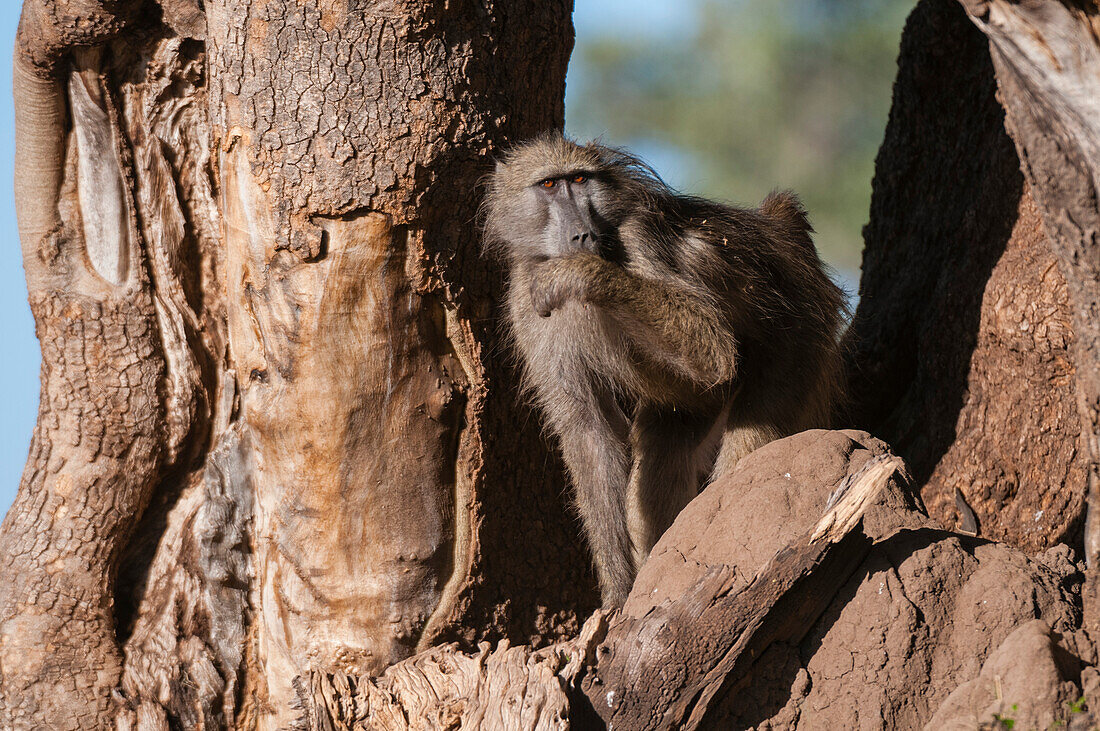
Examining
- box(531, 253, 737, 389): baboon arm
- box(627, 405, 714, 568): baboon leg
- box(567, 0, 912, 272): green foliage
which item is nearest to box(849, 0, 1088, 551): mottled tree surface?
box(627, 405, 714, 568): baboon leg

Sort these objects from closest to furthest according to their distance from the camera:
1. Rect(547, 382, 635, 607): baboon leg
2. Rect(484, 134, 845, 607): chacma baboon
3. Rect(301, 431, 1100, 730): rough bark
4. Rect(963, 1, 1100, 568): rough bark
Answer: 1. Rect(963, 1, 1100, 568): rough bark
2. Rect(301, 431, 1100, 730): rough bark
3. Rect(484, 134, 845, 607): chacma baboon
4. Rect(547, 382, 635, 607): baboon leg

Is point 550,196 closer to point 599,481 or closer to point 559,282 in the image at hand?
point 559,282

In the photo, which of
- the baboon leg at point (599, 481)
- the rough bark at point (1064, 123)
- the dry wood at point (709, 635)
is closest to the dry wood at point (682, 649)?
the dry wood at point (709, 635)

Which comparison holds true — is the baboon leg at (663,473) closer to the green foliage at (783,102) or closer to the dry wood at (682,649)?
the dry wood at (682,649)

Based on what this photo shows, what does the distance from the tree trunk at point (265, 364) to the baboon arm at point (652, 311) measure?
423 mm

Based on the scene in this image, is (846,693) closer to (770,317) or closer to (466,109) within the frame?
(770,317)

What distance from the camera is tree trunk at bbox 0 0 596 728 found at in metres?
3.23

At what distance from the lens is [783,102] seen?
13.2m

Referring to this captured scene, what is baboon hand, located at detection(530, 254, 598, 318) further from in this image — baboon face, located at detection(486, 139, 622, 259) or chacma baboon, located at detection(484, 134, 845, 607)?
baboon face, located at detection(486, 139, 622, 259)

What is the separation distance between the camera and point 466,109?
337 cm

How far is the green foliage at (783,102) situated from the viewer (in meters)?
12.5

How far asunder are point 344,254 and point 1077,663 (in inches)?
90.7

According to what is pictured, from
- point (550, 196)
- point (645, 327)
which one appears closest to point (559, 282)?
point (645, 327)

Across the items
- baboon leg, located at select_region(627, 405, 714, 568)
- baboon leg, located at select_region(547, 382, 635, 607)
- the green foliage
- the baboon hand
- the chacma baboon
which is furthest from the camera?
the green foliage
